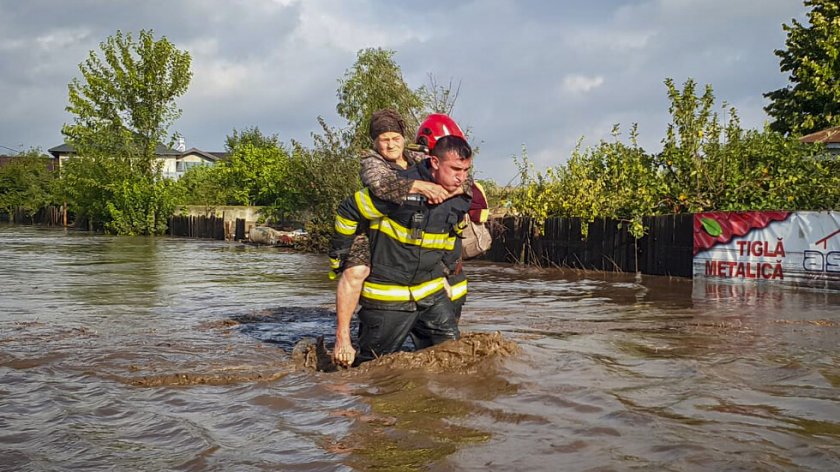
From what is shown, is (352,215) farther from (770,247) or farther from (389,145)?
(770,247)

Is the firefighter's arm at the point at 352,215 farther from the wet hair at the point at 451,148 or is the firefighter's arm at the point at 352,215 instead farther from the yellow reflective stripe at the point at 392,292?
the wet hair at the point at 451,148

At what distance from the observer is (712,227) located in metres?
16.3

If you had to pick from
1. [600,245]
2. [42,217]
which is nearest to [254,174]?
[600,245]

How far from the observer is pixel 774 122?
31969mm

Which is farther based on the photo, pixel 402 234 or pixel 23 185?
pixel 23 185

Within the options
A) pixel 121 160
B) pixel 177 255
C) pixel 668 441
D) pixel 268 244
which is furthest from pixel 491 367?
pixel 121 160

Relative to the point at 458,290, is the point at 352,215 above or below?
above

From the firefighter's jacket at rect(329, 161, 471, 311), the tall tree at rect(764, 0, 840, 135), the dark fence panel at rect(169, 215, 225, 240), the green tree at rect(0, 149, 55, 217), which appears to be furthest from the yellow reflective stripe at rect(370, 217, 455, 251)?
the green tree at rect(0, 149, 55, 217)

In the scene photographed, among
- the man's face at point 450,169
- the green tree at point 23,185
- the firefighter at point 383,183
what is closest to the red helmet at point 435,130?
the firefighter at point 383,183

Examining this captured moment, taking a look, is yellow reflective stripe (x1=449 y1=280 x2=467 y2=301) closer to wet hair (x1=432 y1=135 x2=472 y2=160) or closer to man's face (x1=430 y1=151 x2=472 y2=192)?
Answer: man's face (x1=430 y1=151 x2=472 y2=192)

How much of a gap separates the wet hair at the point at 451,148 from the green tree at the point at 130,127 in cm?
4346

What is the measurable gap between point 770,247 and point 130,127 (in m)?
40.0

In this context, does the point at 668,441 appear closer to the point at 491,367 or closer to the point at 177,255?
the point at 491,367

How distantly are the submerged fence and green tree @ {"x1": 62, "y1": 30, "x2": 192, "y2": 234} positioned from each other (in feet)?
97.0
